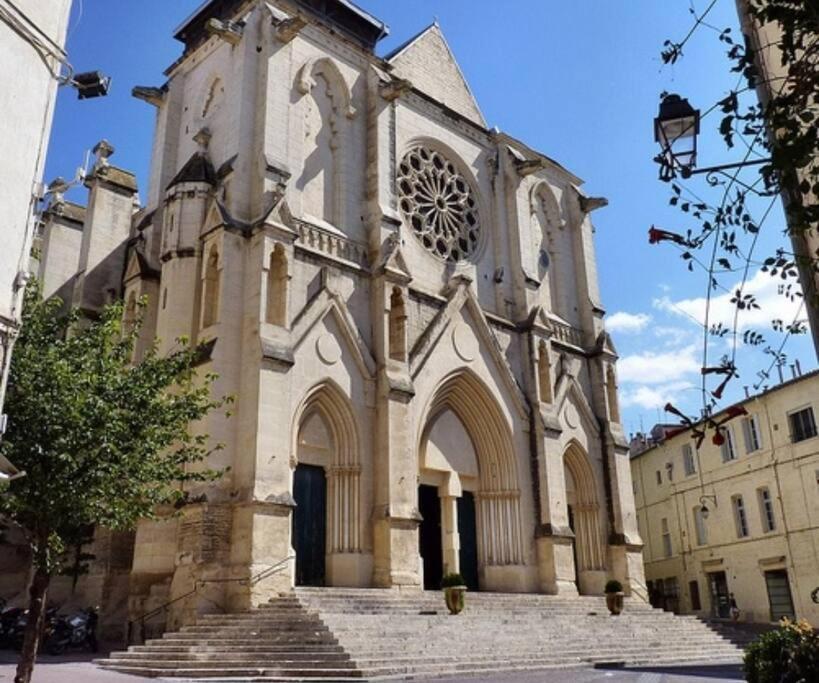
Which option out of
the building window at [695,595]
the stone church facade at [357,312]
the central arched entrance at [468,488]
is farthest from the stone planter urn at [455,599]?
the building window at [695,595]

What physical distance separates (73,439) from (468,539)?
14.4m

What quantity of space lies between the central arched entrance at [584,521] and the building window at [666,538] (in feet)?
38.6

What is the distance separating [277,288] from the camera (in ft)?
59.3

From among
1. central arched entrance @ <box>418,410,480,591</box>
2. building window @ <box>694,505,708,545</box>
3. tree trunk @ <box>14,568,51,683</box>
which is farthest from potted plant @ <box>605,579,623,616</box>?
tree trunk @ <box>14,568,51,683</box>

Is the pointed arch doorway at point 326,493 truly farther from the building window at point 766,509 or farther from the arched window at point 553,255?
the building window at point 766,509

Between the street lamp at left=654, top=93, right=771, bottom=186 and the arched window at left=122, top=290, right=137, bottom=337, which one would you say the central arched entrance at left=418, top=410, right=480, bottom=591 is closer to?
the arched window at left=122, top=290, right=137, bottom=337

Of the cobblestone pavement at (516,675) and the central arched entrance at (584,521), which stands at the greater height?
the central arched entrance at (584,521)

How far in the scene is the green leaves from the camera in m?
9.25

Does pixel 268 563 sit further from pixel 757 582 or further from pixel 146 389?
pixel 757 582

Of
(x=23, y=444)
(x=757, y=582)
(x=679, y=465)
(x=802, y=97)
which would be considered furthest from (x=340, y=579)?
(x=679, y=465)

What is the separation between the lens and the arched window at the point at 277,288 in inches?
699

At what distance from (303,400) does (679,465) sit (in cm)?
2151

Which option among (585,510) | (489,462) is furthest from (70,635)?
(585,510)

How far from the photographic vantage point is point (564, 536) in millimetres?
22047
